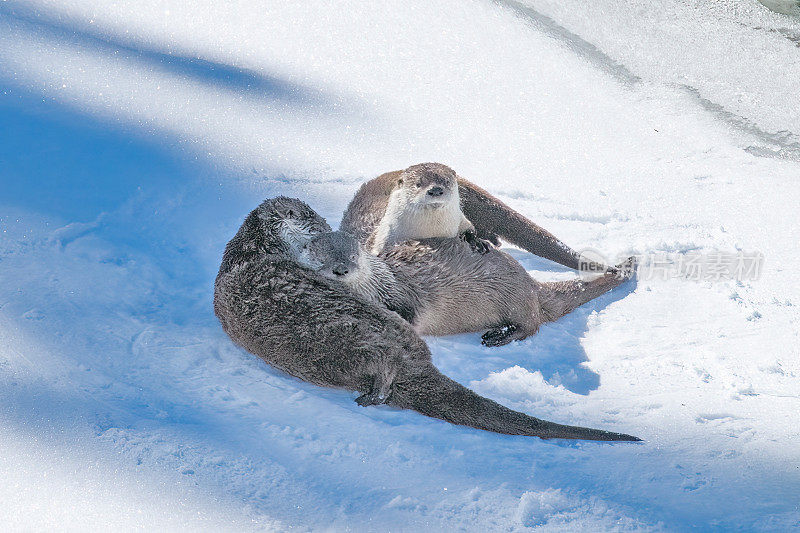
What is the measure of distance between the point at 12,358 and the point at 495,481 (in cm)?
171

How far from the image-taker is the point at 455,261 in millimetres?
3305

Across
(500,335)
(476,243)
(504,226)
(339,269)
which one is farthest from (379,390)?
(504,226)

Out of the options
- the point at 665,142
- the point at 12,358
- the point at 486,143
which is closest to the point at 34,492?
the point at 12,358

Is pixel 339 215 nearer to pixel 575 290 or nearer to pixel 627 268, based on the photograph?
pixel 575 290

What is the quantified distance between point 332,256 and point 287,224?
1.11 ft

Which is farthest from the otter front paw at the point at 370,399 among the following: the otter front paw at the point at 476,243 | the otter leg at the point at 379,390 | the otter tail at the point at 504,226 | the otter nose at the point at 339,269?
the otter tail at the point at 504,226

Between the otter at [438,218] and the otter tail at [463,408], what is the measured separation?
103 centimetres

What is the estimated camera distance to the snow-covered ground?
2.19 m

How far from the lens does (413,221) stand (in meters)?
3.53

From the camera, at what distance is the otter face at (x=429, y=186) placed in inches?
135

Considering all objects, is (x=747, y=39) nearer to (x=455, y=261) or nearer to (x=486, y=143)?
(x=486, y=143)

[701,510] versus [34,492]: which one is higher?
[701,510]

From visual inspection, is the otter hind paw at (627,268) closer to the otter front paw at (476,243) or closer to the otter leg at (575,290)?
the otter leg at (575,290)

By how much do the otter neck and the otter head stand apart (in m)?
0.51
